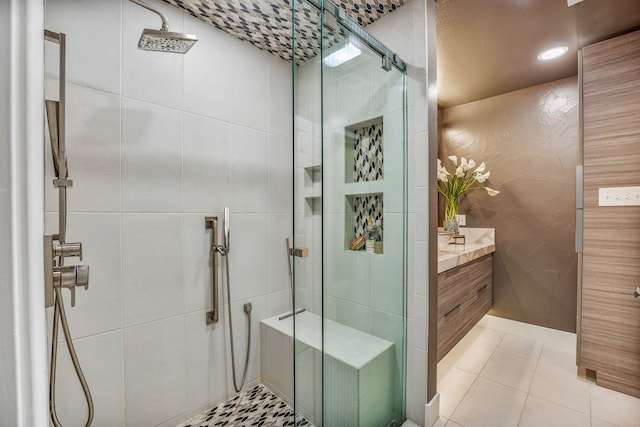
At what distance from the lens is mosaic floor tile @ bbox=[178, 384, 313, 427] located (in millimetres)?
1464

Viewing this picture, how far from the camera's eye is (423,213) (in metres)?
1.36

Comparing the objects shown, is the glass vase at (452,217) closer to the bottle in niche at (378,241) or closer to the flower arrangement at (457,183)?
the flower arrangement at (457,183)

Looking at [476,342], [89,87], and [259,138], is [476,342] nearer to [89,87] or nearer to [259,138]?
[259,138]

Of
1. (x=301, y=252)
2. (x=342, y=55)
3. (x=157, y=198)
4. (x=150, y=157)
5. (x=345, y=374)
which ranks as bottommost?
(x=345, y=374)

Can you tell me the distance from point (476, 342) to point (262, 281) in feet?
6.25

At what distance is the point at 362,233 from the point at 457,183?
1.79 m

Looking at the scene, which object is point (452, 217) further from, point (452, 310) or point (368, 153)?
point (368, 153)

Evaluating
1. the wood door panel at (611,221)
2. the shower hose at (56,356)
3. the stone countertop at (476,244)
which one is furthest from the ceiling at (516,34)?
the shower hose at (56,356)

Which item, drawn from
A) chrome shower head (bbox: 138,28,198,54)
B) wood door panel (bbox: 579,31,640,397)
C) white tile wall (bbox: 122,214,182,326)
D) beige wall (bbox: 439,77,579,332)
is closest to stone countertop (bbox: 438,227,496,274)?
beige wall (bbox: 439,77,579,332)

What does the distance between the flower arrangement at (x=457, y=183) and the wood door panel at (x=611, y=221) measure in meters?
0.82

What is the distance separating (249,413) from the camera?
154 centimetres

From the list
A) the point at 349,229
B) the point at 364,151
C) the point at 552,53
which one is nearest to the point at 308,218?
the point at 349,229

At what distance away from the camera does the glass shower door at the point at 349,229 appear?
3.36ft

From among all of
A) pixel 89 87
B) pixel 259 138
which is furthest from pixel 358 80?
pixel 89 87
